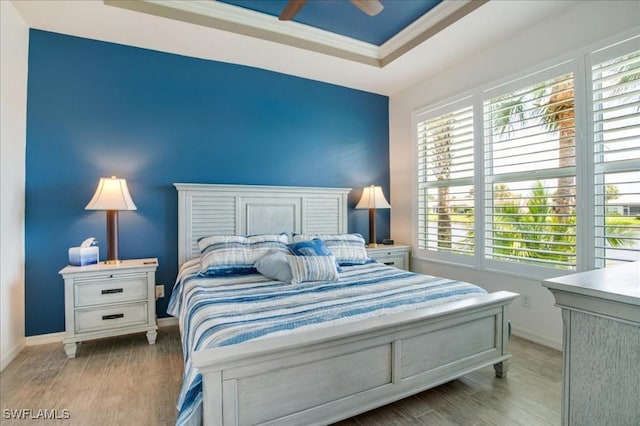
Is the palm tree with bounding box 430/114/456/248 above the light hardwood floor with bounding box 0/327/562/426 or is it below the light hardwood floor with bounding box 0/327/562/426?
above

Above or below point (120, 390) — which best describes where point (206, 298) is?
above

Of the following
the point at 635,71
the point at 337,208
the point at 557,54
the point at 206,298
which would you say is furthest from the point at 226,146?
the point at 635,71

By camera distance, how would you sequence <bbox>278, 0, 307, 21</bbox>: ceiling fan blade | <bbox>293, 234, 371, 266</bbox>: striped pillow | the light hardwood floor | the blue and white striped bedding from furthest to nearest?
1. <bbox>293, 234, 371, 266</bbox>: striped pillow
2. <bbox>278, 0, 307, 21</bbox>: ceiling fan blade
3. the light hardwood floor
4. the blue and white striped bedding

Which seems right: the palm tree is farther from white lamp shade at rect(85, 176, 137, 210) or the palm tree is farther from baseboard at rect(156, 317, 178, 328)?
white lamp shade at rect(85, 176, 137, 210)

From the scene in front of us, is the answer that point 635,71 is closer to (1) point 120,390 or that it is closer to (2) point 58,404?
(1) point 120,390

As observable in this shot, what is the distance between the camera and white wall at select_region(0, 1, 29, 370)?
7.95 feet

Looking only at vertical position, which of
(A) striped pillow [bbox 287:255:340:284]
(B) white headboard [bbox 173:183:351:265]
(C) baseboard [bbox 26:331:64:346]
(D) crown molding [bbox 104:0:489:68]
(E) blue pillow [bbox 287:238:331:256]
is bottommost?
(C) baseboard [bbox 26:331:64:346]

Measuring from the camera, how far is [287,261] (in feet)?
8.33

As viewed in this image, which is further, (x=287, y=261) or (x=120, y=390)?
(x=287, y=261)

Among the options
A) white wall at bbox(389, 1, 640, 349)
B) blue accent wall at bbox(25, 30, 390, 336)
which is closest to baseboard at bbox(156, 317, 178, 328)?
blue accent wall at bbox(25, 30, 390, 336)

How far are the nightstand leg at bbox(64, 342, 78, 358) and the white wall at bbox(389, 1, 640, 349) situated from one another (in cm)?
361

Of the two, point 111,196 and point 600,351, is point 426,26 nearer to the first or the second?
point 600,351

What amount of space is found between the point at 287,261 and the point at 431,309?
117cm

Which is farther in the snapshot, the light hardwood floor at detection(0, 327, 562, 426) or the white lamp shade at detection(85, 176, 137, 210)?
the white lamp shade at detection(85, 176, 137, 210)
